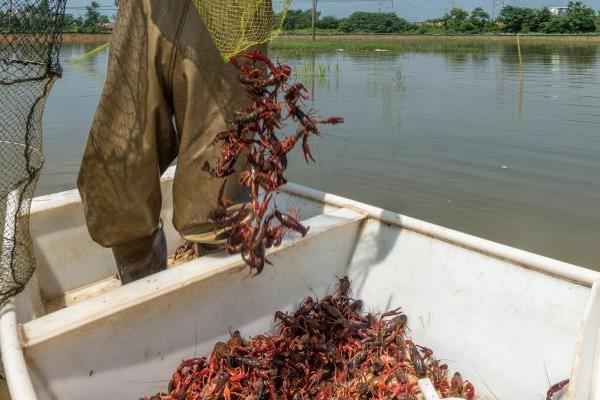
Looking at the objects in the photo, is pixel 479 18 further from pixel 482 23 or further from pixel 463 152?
pixel 463 152

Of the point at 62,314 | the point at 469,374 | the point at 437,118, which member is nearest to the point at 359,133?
the point at 437,118

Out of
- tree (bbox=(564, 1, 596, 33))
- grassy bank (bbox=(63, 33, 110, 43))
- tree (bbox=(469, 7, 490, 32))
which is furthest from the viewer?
tree (bbox=(469, 7, 490, 32))

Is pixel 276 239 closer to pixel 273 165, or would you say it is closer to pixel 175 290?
pixel 273 165

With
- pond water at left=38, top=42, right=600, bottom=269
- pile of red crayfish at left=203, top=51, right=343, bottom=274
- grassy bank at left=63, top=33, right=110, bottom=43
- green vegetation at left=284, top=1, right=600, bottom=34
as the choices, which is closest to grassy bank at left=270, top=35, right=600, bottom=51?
green vegetation at left=284, top=1, right=600, bottom=34

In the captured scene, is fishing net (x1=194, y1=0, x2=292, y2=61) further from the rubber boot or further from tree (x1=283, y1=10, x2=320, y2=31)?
the rubber boot

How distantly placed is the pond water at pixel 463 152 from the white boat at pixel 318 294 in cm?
326

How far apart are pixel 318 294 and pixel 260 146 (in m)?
1.39

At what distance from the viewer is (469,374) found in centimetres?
313

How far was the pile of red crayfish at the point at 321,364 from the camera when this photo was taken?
284cm

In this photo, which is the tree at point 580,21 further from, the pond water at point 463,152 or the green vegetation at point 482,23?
the pond water at point 463,152

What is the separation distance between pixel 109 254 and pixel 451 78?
1662cm

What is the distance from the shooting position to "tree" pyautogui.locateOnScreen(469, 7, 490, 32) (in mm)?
57500

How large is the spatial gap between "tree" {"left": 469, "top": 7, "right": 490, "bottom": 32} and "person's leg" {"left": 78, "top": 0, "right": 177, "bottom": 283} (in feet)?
196

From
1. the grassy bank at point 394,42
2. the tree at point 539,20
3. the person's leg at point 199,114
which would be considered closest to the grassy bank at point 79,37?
the person's leg at point 199,114
